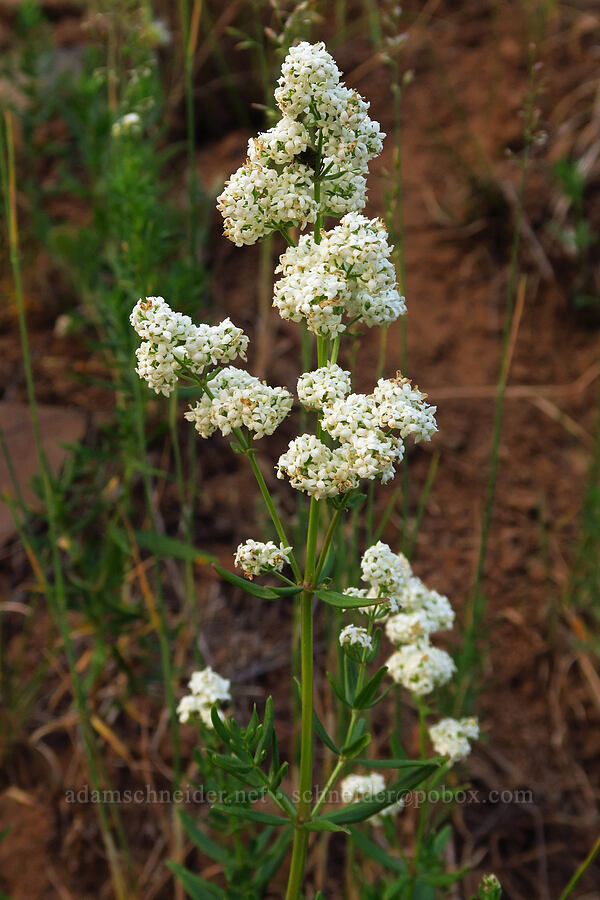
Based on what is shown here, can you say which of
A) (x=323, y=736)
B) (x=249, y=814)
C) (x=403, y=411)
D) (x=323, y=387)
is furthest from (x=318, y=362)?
(x=249, y=814)

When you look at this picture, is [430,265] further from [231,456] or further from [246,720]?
[246,720]

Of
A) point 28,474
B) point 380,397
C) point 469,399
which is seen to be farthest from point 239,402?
point 469,399

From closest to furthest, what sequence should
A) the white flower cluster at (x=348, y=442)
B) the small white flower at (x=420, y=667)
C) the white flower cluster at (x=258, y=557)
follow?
the white flower cluster at (x=348, y=442) → the white flower cluster at (x=258, y=557) → the small white flower at (x=420, y=667)

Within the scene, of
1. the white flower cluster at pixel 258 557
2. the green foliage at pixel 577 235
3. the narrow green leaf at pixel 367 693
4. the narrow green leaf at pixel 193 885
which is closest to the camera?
the white flower cluster at pixel 258 557

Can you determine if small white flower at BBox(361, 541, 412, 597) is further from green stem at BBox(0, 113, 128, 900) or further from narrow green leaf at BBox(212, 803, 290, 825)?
green stem at BBox(0, 113, 128, 900)

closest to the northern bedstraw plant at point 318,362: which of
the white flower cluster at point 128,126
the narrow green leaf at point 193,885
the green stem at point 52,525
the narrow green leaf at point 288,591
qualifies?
the narrow green leaf at point 288,591

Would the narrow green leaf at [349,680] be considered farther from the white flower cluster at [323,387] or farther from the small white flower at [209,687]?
the white flower cluster at [323,387]
